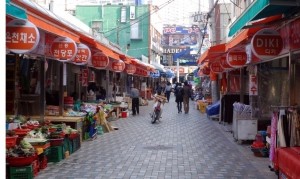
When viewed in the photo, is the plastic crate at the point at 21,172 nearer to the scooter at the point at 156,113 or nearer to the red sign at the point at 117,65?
the scooter at the point at 156,113

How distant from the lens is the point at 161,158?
10.7m

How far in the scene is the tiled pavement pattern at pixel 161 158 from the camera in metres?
8.93

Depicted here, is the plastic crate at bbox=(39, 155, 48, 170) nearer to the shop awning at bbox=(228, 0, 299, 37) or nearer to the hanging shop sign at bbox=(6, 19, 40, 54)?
the hanging shop sign at bbox=(6, 19, 40, 54)

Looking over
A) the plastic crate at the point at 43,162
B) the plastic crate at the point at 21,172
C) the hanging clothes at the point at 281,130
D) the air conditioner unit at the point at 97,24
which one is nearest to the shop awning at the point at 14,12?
the plastic crate at the point at 21,172

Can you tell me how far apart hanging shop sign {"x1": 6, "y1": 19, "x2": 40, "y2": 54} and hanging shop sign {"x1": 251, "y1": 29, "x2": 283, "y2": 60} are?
4.56 meters

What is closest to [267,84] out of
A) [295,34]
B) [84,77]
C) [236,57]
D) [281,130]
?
[236,57]

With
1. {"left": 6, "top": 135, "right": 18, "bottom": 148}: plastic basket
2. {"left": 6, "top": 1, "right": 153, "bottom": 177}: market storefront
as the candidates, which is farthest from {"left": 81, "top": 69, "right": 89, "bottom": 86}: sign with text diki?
{"left": 6, "top": 135, "right": 18, "bottom": 148}: plastic basket

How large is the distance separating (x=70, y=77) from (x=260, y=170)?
470 inches

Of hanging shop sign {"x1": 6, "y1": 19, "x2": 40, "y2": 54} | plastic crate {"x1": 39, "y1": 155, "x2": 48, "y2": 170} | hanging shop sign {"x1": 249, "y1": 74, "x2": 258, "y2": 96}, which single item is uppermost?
hanging shop sign {"x1": 6, "y1": 19, "x2": 40, "y2": 54}

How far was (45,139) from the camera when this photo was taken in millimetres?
9578

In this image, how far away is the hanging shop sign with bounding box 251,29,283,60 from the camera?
8938mm

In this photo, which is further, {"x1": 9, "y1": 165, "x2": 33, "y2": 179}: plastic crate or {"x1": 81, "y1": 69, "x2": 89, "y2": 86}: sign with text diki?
{"x1": 81, "y1": 69, "x2": 89, "y2": 86}: sign with text diki

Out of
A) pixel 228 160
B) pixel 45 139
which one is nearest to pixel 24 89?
pixel 45 139

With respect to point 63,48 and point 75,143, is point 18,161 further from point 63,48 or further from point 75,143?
point 63,48
